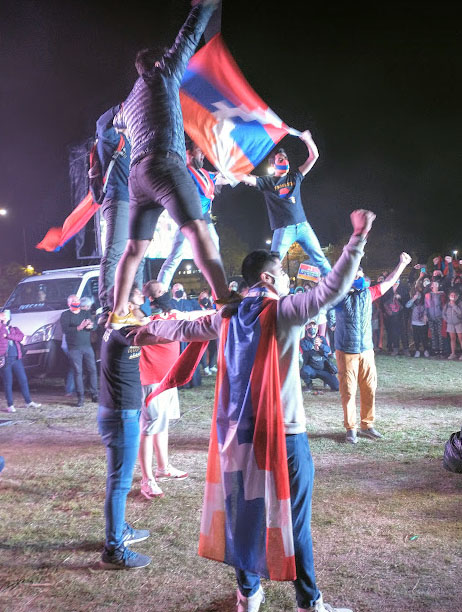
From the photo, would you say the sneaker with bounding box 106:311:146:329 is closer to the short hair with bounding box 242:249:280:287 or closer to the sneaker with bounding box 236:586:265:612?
the short hair with bounding box 242:249:280:287

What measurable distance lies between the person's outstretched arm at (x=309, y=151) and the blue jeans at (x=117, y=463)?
132 inches

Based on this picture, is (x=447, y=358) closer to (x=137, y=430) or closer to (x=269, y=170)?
(x=269, y=170)

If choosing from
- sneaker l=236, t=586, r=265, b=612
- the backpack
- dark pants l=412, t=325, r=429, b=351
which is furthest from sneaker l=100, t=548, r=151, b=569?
dark pants l=412, t=325, r=429, b=351

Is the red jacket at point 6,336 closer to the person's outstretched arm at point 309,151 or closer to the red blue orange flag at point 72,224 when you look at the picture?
the red blue orange flag at point 72,224

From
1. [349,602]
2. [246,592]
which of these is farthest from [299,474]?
[349,602]

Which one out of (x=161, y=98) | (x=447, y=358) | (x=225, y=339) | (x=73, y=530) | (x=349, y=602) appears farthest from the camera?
(x=447, y=358)

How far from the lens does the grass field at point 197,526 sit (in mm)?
3244

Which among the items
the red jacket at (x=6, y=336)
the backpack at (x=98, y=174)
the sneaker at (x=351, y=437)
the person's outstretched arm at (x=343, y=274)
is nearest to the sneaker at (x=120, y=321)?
the backpack at (x=98, y=174)

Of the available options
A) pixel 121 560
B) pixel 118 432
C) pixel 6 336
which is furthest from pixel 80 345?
pixel 121 560

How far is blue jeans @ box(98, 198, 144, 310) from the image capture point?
4.21m

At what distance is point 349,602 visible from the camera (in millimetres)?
3111

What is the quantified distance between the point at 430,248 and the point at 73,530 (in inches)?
1758

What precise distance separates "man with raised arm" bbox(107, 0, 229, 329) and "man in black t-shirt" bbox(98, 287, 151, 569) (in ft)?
1.02

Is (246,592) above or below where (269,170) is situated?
below
